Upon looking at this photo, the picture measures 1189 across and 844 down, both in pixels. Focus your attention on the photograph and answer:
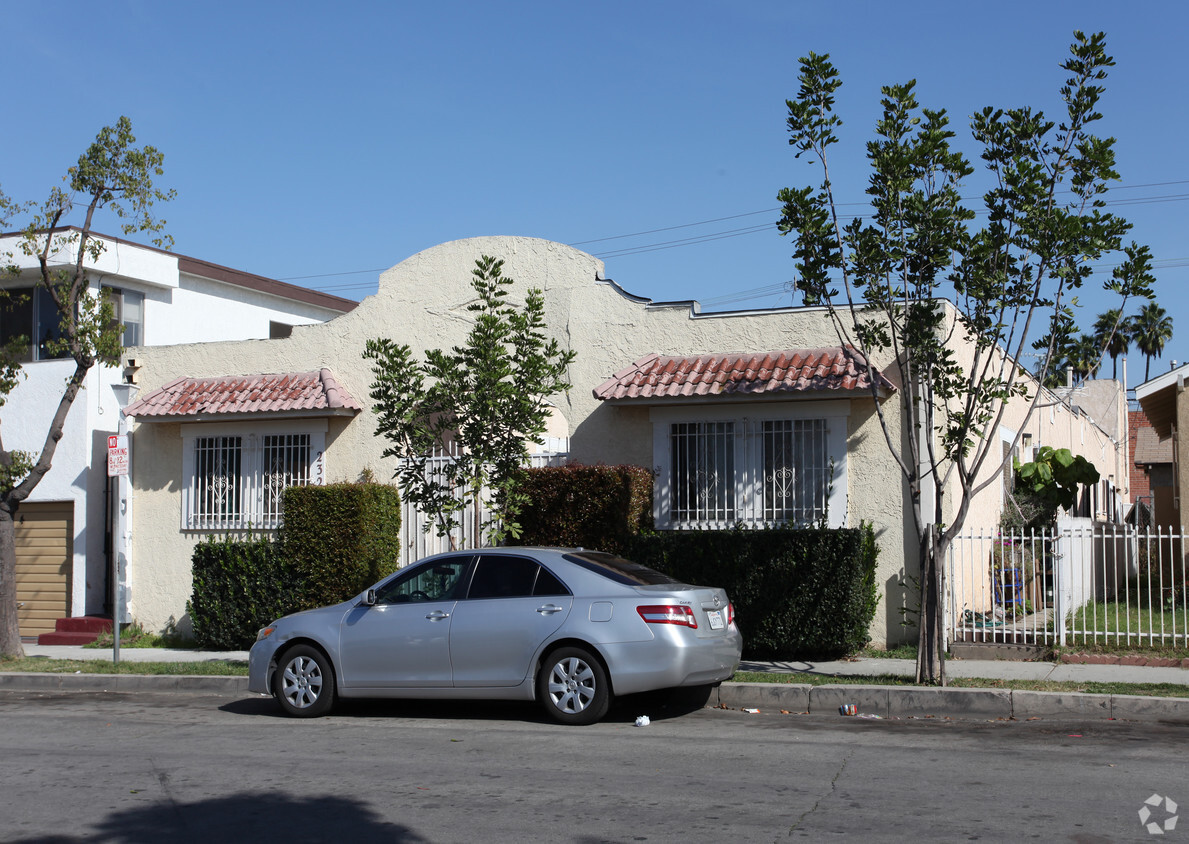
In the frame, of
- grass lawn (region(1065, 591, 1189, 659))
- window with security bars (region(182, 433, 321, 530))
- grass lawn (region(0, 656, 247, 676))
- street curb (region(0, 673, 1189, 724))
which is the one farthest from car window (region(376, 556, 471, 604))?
grass lawn (region(1065, 591, 1189, 659))

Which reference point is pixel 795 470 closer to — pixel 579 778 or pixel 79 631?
pixel 579 778

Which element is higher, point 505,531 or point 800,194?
point 800,194

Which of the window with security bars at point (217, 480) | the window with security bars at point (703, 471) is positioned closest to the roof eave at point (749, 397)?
the window with security bars at point (703, 471)

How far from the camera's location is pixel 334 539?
1433cm

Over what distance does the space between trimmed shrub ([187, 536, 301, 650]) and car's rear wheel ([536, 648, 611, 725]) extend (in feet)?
20.2

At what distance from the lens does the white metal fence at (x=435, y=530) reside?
1438cm

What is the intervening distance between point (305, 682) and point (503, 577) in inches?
82.9

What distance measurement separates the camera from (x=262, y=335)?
22.0m

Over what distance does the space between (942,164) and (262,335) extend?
15.2 m

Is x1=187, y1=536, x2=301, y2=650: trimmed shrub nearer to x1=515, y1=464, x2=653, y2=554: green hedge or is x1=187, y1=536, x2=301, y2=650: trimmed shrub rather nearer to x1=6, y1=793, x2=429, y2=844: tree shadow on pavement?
x1=515, y1=464, x2=653, y2=554: green hedge

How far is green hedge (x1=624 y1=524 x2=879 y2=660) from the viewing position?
40.2 feet

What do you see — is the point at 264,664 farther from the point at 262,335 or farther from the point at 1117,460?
the point at 1117,460

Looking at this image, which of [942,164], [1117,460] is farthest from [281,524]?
[1117,460]

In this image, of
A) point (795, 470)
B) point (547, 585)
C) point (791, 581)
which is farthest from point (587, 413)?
point (547, 585)
